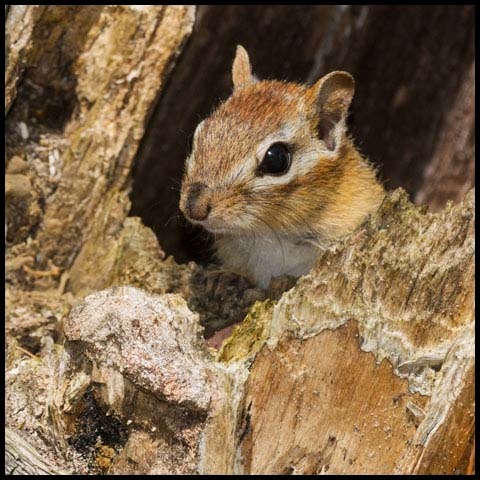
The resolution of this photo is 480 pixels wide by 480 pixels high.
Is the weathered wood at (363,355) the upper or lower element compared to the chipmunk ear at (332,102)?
lower

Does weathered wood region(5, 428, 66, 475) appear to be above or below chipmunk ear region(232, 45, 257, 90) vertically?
below

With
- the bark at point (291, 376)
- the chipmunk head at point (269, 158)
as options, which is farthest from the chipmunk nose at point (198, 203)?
the bark at point (291, 376)

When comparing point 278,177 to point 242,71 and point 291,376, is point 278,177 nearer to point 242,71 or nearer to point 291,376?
point 242,71

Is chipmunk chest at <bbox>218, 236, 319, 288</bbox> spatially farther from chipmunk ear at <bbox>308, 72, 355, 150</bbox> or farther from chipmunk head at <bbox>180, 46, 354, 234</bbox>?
chipmunk ear at <bbox>308, 72, 355, 150</bbox>

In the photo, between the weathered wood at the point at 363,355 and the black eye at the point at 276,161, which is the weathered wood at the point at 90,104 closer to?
the black eye at the point at 276,161

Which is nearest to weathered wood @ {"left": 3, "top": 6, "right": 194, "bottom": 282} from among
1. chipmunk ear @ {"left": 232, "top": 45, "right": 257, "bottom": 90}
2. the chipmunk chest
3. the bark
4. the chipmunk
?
chipmunk ear @ {"left": 232, "top": 45, "right": 257, "bottom": 90}

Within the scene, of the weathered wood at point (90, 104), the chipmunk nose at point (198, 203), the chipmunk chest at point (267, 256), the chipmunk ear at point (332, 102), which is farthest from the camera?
the weathered wood at point (90, 104)

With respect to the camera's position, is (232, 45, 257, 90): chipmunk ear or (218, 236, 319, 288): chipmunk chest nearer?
(218, 236, 319, 288): chipmunk chest

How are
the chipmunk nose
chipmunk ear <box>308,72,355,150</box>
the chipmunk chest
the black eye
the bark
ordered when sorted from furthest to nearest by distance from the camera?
the chipmunk chest < chipmunk ear <box>308,72,355,150</box> < the black eye < the chipmunk nose < the bark

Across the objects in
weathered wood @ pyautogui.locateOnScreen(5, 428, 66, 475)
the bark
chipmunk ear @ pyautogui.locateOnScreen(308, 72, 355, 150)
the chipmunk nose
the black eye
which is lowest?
weathered wood @ pyautogui.locateOnScreen(5, 428, 66, 475)
